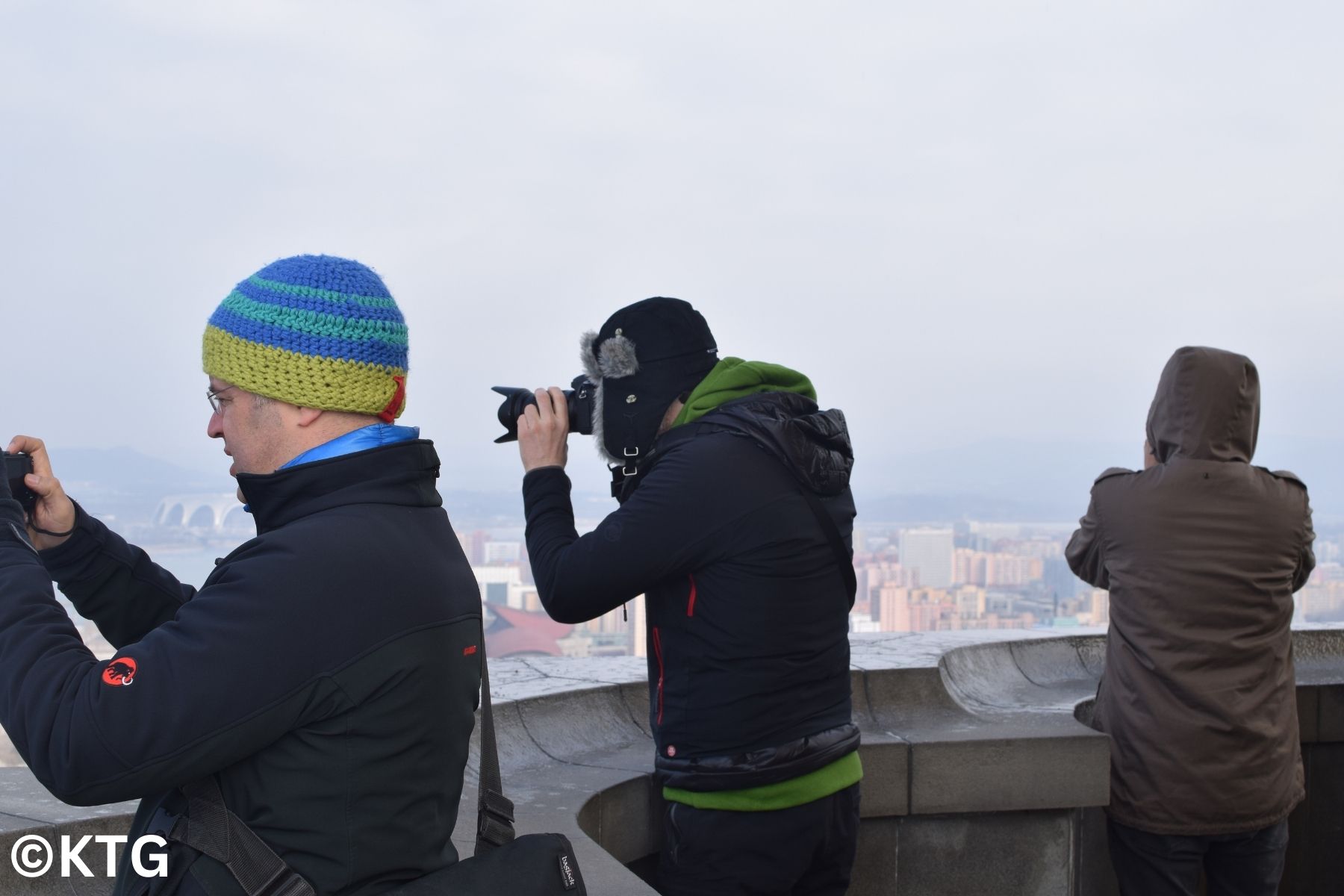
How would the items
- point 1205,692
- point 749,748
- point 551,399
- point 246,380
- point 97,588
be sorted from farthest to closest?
1. point 1205,692
2. point 551,399
3. point 749,748
4. point 97,588
5. point 246,380

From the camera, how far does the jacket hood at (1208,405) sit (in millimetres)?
3557

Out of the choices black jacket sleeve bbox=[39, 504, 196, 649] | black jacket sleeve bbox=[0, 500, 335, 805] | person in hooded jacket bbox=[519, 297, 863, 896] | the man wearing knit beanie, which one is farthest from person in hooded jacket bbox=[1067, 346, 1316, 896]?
black jacket sleeve bbox=[0, 500, 335, 805]

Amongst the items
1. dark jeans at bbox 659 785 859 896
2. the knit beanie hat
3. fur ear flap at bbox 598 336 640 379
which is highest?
the knit beanie hat

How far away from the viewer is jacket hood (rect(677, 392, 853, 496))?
8.90ft

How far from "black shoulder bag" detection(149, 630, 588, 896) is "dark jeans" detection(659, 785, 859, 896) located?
0.92 m

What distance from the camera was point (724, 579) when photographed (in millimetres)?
2664

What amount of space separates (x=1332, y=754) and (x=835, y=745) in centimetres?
318

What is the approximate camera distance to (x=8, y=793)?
9.23 feet

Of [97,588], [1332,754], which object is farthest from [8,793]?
[1332,754]

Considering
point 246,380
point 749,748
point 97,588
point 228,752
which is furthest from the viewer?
point 749,748

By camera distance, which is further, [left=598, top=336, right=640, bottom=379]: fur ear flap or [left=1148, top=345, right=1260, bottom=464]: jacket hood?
[left=1148, top=345, right=1260, bottom=464]: jacket hood

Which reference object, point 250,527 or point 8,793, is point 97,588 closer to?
point 250,527

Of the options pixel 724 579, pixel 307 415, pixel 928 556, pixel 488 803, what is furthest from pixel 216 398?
pixel 928 556

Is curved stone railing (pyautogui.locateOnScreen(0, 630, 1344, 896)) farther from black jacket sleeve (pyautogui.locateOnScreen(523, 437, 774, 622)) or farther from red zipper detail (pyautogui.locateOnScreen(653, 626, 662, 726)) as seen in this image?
black jacket sleeve (pyautogui.locateOnScreen(523, 437, 774, 622))
